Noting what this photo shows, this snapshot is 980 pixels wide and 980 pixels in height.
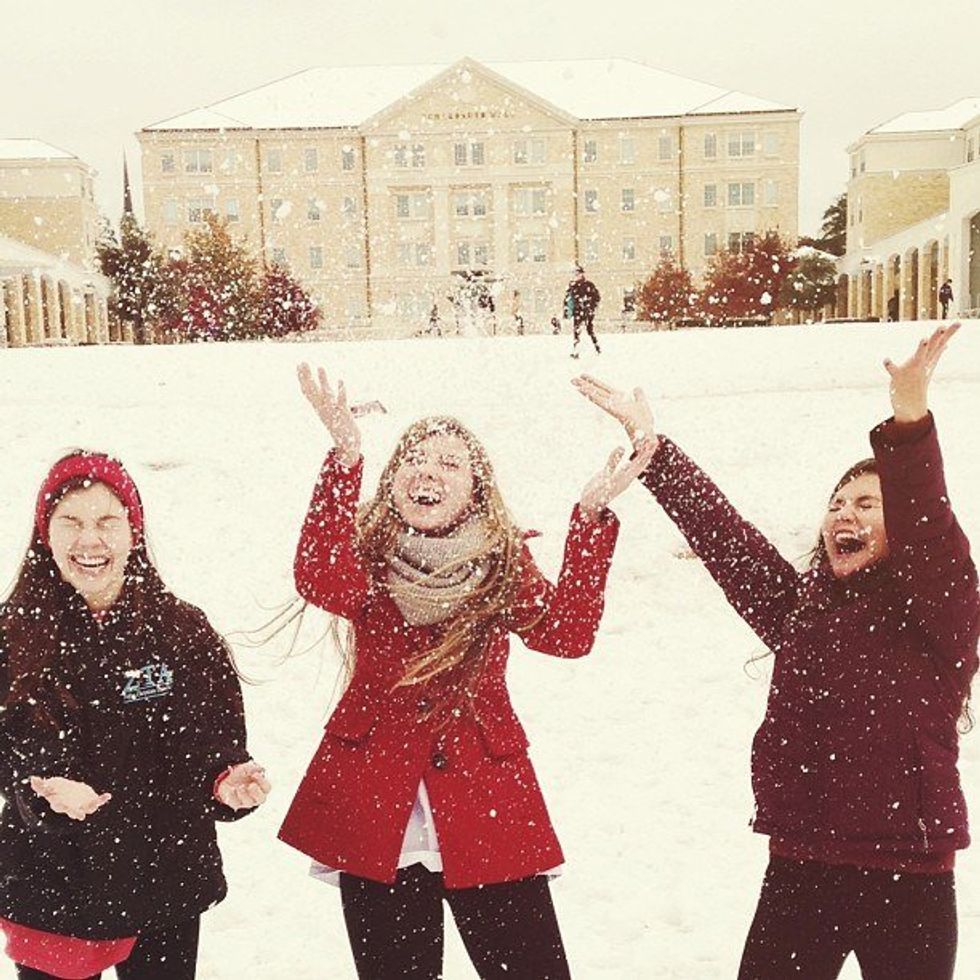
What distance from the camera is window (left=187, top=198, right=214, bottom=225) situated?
34531 mm

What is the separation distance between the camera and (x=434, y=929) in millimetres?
2469

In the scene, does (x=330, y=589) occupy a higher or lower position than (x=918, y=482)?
lower

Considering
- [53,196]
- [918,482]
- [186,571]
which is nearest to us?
[918,482]

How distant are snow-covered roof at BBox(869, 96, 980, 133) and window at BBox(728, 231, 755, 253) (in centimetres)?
1436

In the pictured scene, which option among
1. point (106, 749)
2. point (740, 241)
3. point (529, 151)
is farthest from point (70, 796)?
point (529, 151)

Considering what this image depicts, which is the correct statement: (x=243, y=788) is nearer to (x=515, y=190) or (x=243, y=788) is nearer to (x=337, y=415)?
(x=337, y=415)

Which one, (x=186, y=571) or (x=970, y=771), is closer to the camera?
(x=970, y=771)

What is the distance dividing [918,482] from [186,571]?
24.9 ft

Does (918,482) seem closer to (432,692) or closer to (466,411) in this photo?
(432,692)

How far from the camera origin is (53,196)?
2103cm

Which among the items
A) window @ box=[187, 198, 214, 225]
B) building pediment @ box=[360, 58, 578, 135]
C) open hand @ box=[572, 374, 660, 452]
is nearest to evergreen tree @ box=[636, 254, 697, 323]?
building pediment @ box=[360, 58, 578, 135]

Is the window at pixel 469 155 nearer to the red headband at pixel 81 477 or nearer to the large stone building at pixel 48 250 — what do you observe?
the large stone building at pixel 48 250

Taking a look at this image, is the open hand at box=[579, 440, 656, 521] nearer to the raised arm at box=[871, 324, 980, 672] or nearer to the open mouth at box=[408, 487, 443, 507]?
the open mouth at box=[408, 487, 443, 507]

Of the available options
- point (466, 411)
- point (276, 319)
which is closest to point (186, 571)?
point (466, 411)
